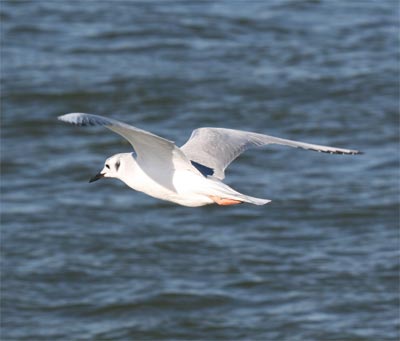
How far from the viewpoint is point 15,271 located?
14031 millimetres

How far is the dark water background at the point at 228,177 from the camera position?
1334 cm

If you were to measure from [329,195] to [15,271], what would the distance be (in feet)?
14.9

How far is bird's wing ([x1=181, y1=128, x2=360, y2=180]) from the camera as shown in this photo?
762 cm

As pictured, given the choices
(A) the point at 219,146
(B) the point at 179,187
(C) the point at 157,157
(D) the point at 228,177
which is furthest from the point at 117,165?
(D) the point at 228,177

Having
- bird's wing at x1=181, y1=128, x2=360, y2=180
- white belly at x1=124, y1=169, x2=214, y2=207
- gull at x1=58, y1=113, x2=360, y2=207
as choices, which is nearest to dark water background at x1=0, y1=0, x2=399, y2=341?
bird's wing at x1=181, y1=128, x2=360, y2=180

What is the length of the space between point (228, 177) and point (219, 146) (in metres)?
7.62

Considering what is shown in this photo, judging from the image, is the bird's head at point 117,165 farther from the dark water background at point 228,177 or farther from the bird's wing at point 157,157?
the dark water background at point 228,177

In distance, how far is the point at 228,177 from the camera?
15445 mm

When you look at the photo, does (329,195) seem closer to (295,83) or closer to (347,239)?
(347,239)

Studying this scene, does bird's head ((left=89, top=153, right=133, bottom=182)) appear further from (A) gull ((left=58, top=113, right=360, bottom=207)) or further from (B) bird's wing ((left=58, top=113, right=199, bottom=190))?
(B) bird's wing ((left=58, top=113, right=199, bottom=190))

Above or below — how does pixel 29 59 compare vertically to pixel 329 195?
above

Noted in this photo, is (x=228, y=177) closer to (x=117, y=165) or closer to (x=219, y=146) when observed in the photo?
(x=219, y=146)

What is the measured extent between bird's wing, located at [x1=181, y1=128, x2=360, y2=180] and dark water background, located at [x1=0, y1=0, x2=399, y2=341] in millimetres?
5346

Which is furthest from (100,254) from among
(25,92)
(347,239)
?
(25,92)
